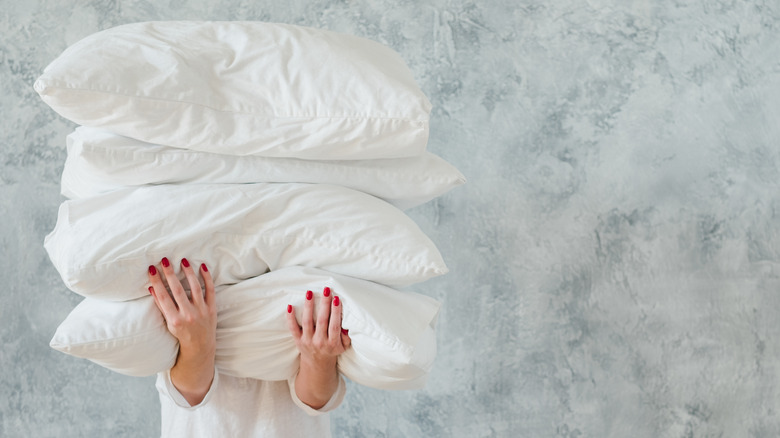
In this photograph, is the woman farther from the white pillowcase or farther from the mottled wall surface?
the mottled wall surface

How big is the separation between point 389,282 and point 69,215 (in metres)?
0.42

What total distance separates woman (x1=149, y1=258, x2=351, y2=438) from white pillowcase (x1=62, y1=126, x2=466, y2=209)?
4.8 inches

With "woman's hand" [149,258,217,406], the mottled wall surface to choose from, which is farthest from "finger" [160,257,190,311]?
the mottled wall surface

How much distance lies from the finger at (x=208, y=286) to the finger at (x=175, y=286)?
0.09ft

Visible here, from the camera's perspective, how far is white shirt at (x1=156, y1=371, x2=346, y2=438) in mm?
1119

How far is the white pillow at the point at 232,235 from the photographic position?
0.90m

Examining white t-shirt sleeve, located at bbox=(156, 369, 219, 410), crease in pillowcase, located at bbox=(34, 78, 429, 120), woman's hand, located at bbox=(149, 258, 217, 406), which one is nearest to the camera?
crease in pillowcase, located at bbox=(34, 78, 429, 120)

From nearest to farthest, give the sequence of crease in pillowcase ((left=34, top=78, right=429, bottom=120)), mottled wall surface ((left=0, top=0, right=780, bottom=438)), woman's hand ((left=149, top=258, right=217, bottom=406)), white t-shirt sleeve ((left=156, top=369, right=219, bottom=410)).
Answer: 1. crease in pillowcase ((left=34, top=78, right=429, bottom=120))
2. woman's hand ((left=149, top=258, right=217, bottom=406))
3. white t-shirt sleeve ((left=156, top=369, right=219, bottom=410))
4. mottled wall surface ((left=0, top=0, right=780, bottom=438))

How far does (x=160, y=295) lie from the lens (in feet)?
3.13

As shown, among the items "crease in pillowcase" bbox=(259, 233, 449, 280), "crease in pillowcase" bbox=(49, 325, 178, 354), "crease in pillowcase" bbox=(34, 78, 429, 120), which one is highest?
"crease in pillowcase" bbox=(34, 78, 429, 120)

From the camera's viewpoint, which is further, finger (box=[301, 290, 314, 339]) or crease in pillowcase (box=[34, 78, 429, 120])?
finger (box=[301, 290, 314, 339])

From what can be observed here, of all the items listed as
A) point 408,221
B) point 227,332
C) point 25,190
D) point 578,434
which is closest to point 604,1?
point 408,221

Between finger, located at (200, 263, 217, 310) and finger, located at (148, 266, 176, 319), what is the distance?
0.04 m

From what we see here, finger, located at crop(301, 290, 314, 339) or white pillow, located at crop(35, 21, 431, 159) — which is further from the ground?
white pillow, located at crop(35, 21, 431, 159)
